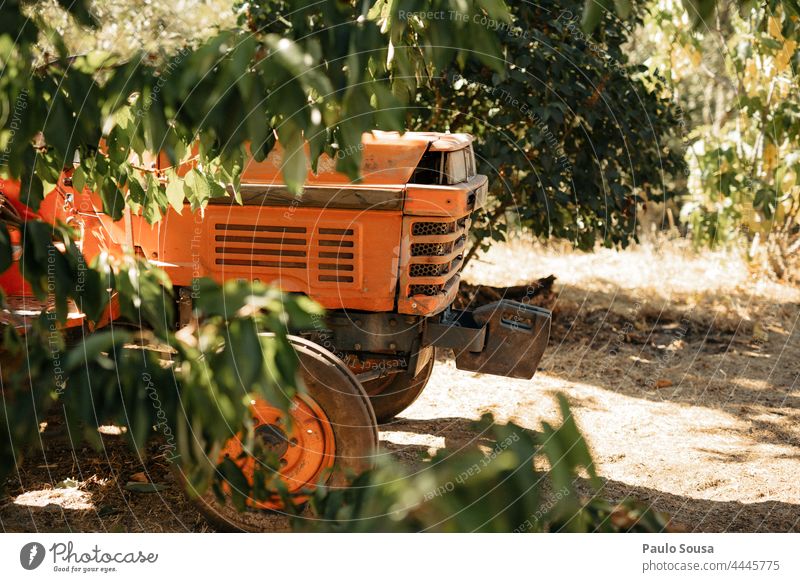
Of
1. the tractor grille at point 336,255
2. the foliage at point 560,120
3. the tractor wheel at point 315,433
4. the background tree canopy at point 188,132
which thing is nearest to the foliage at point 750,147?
the foliage at point 560,120

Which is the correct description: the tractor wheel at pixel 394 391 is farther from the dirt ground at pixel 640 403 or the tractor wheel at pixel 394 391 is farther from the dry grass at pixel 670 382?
the dry grass at pixel 670 382

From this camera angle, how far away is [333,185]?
3.88 metres

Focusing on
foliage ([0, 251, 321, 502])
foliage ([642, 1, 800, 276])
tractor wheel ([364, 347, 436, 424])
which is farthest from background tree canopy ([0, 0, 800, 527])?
foliage ([642, 1, 800, 276])

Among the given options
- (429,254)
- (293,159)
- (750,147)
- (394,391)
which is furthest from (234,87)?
(750,147)

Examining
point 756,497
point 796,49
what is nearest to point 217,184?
point 756,497

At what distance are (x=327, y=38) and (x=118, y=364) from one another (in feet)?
1.93

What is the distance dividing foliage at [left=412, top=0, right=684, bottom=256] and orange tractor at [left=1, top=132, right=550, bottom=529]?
7.55ft

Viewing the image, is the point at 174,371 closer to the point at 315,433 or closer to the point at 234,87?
the point at 234,87

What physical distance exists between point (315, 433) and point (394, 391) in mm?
1576

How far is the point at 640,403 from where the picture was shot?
244 inches

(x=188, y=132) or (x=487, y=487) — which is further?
(x=188, y=132)
